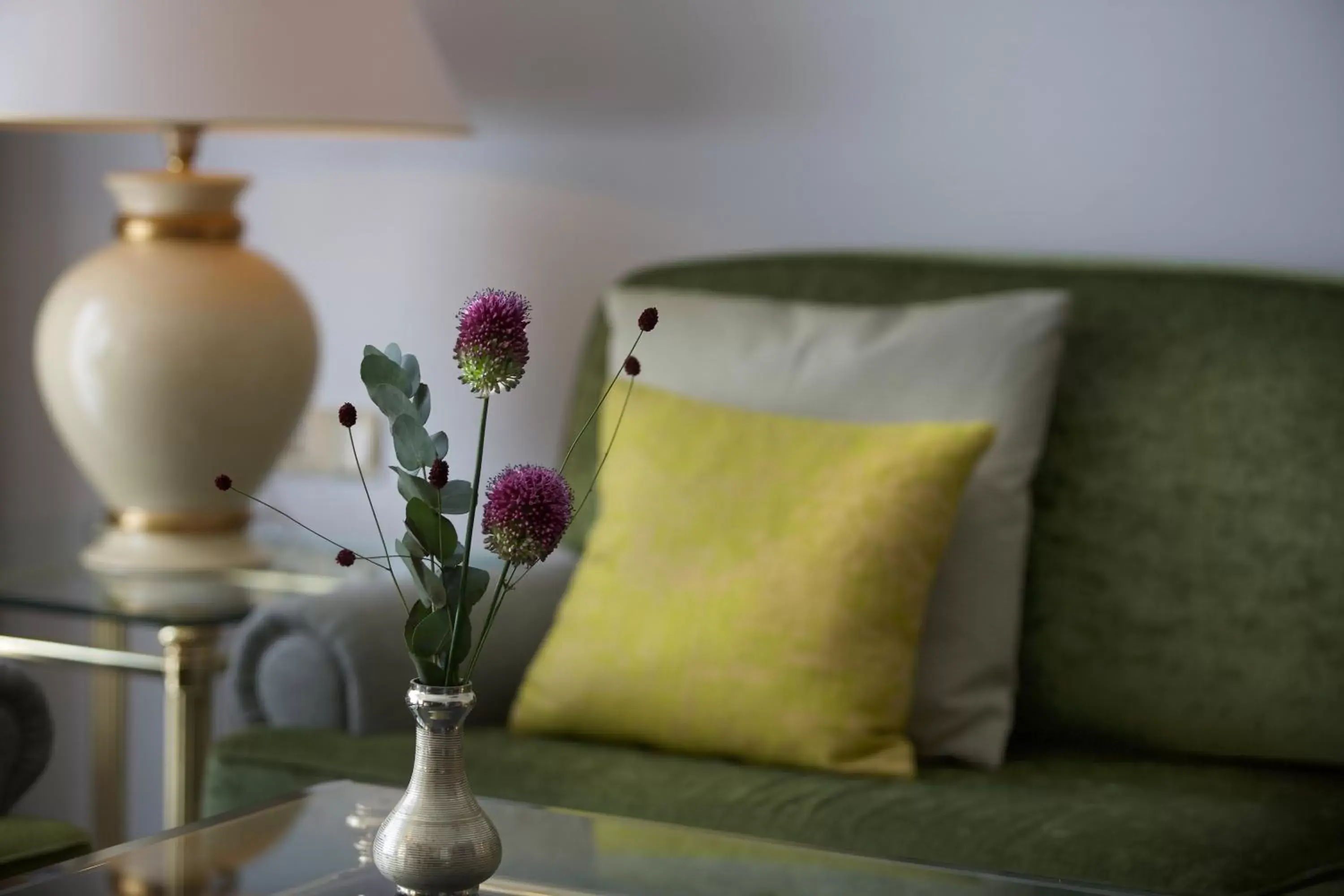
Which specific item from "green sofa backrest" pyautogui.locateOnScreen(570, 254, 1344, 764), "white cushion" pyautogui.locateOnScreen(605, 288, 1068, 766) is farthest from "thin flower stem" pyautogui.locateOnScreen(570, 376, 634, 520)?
"green sofa backrest" pyautogui.locateOnScreen(570, 254, 1344, 764)

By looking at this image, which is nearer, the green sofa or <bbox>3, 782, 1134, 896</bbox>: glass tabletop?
<bbox>3, 782, 1134, 896</bbox>: glass tabletop

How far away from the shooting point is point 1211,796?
4.84ft

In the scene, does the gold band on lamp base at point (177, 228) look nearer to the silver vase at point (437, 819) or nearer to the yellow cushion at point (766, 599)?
the yellow cushion at point (766, 599)

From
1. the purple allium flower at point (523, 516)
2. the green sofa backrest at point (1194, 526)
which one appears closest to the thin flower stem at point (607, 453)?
the purple allium flower at point (523, 516)

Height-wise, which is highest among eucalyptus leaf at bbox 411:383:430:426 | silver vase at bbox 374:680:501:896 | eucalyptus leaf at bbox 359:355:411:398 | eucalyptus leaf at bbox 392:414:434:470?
eucalyptus leaf at bbox 359:355:411:398

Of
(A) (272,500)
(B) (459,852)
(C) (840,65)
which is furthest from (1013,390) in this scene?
(A) (272,500)

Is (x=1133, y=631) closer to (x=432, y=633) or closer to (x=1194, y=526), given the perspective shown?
(x=1194, y=526)

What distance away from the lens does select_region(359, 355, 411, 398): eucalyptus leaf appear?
922 mm

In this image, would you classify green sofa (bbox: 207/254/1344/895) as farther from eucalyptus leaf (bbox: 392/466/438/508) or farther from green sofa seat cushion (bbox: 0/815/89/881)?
eucalyptus leaf (bbox: 392/466/438/508)

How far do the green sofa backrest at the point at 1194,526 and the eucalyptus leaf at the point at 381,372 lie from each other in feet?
3.16

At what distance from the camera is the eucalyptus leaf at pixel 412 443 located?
36.4 inches

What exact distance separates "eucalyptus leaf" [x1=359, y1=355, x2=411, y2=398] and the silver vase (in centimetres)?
17

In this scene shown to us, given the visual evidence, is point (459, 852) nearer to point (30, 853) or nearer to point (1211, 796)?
point (30, 853)

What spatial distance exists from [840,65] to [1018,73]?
0.22 m
